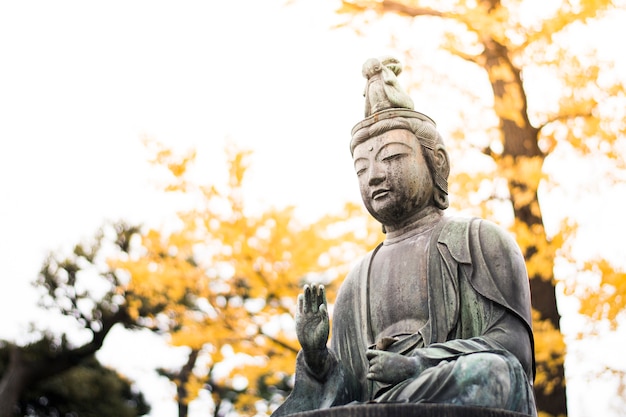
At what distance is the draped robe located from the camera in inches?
161

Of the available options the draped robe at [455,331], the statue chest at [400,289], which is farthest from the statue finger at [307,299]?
the statue chest at [400,289]

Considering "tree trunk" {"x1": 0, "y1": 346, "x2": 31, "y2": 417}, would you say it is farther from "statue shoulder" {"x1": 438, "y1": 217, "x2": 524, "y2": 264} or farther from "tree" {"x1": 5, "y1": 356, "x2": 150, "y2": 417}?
"statue shoulder" {"x1": 438, "y1": 217, "x2": 524, "y2": 264}

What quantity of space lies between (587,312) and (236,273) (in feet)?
11.8

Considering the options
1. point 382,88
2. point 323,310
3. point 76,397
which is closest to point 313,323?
point 323,310

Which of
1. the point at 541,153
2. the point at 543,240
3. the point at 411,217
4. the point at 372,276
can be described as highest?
the point at 541,153

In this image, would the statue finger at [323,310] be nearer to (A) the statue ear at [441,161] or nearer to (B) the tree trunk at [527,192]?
(A) the statue ear at [441,161]

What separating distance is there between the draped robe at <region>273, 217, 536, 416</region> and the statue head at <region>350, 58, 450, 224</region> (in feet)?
0.73

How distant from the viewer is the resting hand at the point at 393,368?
4.12m

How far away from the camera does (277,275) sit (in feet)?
30.3

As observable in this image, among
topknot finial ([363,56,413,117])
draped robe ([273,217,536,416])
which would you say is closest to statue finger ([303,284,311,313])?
draped robe ([273,217,536,416])

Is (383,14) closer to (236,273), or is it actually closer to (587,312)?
(236,273)

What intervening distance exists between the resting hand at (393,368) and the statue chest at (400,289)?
48 cm

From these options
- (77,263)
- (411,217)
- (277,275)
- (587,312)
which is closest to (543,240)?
(587,312)

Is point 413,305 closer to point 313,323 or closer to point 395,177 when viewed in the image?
point 313,323
